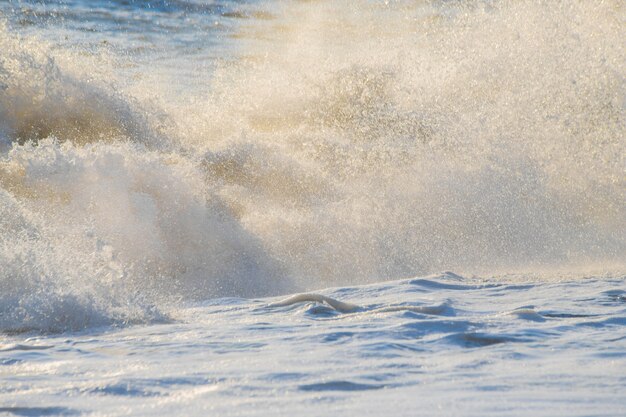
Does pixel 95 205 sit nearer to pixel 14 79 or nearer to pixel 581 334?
pixel 14 79

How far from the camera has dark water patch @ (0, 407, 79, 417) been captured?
3023 mm

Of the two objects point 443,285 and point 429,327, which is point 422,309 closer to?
point 429,327

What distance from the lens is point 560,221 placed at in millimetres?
8234

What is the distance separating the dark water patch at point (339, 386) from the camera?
3.27 meters

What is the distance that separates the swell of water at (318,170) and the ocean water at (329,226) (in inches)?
1.1


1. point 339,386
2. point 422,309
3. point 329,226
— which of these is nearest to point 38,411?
point 339,386

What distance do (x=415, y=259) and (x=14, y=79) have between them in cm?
549

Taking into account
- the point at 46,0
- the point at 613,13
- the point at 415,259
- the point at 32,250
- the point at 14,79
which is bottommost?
the point at 415,259

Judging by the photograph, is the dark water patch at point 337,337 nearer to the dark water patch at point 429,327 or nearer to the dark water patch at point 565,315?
the dark water patch at point 429,327

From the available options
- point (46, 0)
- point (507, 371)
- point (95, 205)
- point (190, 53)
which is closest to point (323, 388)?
point (507, 371)

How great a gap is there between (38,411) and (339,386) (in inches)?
43.1

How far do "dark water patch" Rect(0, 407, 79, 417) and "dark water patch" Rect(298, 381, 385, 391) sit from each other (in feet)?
2.78

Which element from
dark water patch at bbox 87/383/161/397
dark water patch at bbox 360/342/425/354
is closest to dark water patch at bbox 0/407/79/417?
dark water patch at bbox 87/383/161/397

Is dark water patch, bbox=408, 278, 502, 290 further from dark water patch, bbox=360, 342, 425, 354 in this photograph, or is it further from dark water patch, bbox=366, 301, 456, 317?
dark water patch, bbox=360, 342, 425, 354
